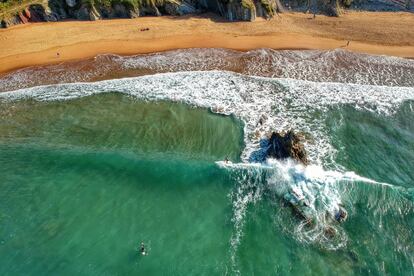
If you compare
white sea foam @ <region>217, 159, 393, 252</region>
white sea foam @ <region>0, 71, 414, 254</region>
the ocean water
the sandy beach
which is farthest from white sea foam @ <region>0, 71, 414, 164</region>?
the sandy beach

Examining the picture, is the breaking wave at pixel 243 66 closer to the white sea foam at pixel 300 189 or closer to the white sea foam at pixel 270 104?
the white sea foam at pixel 270 104

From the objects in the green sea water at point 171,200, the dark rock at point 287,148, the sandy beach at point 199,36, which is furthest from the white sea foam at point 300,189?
the sandy beach at point 199,36

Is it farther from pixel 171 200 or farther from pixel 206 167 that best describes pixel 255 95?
pixel 171 200

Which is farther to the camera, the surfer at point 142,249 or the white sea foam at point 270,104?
the white sea foam at point 270,104

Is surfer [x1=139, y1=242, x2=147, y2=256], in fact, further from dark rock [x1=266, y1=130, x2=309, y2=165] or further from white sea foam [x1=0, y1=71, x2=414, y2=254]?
dark rock [x1=266, y1=130, x2=309, y2=165]

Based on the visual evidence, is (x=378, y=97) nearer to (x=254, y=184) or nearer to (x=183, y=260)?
(x=254, y=184)
